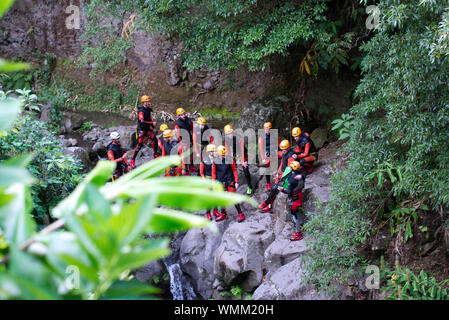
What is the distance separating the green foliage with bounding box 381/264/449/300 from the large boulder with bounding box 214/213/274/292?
2.74m

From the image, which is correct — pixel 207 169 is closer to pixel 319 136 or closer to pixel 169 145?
pixel 169 145

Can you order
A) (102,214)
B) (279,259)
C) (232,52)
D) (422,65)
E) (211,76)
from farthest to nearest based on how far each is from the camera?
(211,76)
(232,52)
(279,259)
(422,65)
(102,214)

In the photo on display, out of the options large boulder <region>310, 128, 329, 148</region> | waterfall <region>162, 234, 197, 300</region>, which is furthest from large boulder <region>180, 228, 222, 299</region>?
large boulder <region>310, 128, 329, 148</region>

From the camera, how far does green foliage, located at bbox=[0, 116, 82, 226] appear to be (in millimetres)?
5082

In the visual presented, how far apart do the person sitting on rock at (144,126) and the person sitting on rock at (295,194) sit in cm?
454

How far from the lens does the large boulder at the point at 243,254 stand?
271 inches

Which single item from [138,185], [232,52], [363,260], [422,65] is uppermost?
[232,52]

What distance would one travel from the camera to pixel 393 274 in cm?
465

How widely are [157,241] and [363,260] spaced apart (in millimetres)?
4971

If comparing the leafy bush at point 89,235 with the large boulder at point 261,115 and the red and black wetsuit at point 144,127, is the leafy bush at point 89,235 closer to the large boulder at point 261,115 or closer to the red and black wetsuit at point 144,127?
the red and black wetsuit at point 144,127

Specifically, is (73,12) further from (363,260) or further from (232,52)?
(363,260)

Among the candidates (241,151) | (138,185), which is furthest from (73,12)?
(138,185)

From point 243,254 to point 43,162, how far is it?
3833mm

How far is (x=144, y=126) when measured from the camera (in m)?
9.74
